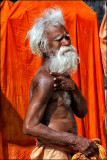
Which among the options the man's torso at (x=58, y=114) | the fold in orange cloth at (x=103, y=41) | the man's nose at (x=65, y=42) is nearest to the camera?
the man's torso at (x=58, y=114)

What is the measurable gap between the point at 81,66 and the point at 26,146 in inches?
61.7

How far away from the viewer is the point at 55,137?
2.17m

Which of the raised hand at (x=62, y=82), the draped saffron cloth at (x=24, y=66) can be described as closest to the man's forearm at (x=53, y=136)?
the raised hand at (x=62, y=82)

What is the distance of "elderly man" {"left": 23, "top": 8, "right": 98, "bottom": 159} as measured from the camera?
85.7 inches

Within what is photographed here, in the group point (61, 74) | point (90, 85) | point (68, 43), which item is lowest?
point (90, 85)

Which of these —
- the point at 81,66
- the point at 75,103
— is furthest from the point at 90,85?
the point at 75,103

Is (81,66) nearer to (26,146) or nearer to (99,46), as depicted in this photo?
(99,46)

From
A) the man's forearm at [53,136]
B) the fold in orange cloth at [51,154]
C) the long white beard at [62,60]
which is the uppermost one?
the long white beard at [62,60]

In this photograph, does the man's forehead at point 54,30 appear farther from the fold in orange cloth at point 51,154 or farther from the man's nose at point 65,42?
the fold in orange cloth at point 51,154

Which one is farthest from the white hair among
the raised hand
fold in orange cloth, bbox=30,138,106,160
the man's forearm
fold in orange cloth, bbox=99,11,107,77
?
fold in orange cloth, bbox=99,11,107,77

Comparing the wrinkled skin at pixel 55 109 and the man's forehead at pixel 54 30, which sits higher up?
the man's forehead at pixel 54 30

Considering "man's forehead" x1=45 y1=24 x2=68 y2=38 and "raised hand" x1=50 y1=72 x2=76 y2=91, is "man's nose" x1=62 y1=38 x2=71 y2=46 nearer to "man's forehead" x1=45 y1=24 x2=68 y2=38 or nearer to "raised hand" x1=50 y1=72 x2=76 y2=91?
→ "man's forehead" x1=45 y1=24 x2=68 y2=38

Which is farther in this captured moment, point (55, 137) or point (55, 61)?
point (55, 61)

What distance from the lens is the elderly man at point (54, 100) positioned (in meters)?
2.18
